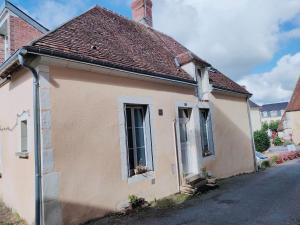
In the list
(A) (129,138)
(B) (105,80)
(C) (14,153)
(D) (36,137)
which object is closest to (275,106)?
(A) (129,138)

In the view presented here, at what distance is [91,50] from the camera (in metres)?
6.47

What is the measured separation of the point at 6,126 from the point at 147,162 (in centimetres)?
385

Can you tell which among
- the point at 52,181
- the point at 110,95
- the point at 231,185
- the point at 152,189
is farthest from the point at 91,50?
the point at 231,185

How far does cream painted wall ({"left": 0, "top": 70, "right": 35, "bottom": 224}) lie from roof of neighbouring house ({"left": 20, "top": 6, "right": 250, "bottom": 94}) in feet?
3.52

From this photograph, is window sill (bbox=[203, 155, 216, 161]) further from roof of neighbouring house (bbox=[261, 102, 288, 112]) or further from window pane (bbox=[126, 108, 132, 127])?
roof of neighbouring house (bbox=[261, 102, 288, 112])

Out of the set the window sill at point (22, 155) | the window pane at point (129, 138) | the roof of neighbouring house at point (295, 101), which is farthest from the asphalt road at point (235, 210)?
the roof of neighbouring house at point (295, 101)

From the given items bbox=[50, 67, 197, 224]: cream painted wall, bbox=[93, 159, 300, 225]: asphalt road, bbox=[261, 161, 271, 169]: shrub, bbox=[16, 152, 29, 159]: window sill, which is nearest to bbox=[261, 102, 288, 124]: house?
bbox=[261, 161, 271, 169]: shrub

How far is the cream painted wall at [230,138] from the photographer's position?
32.9ft

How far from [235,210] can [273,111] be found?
Result: 70.2 m

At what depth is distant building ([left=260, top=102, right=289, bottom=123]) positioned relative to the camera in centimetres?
6806

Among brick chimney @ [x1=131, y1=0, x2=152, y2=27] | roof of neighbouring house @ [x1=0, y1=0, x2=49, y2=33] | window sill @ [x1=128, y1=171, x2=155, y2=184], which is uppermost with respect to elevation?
brick chimney @ [x1=131, y1=0, x2=152, y2=27]

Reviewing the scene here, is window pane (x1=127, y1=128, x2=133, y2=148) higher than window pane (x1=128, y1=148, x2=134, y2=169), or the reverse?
window pane (x1=127, y1=128, x2=133, y2=148)

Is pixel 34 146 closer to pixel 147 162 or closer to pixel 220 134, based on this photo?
pixel 147 162

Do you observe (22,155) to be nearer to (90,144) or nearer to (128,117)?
(90,144)
